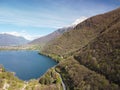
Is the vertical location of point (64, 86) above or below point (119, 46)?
below

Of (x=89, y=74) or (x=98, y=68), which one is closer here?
(x=89, y=74)

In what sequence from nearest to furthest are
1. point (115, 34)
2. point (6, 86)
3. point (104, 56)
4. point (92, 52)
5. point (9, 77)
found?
point (6, 86)
point (9, 77)
point (104, 56)
point (115, 34)
point (92, 52)

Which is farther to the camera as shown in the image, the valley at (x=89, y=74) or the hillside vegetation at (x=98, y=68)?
the hillside vegetation at (x=98, y=68)

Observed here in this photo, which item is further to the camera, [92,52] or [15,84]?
[92,52]

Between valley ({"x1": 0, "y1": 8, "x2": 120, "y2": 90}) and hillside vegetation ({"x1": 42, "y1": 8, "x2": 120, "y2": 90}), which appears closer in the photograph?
valley ({"x1": 0, "y1": 8, "x2": 120, "y2": 90})

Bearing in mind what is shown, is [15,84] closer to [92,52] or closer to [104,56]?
[104,56]

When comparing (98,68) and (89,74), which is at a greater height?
(98,68)

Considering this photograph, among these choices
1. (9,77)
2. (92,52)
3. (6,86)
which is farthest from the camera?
(92,52)

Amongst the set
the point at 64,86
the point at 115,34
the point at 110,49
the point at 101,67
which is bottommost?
the point at 64,86

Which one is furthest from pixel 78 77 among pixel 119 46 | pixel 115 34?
pixel 115 34

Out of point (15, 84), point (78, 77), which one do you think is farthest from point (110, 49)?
point (15, 84)

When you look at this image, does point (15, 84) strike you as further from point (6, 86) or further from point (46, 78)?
point (46, 78)
